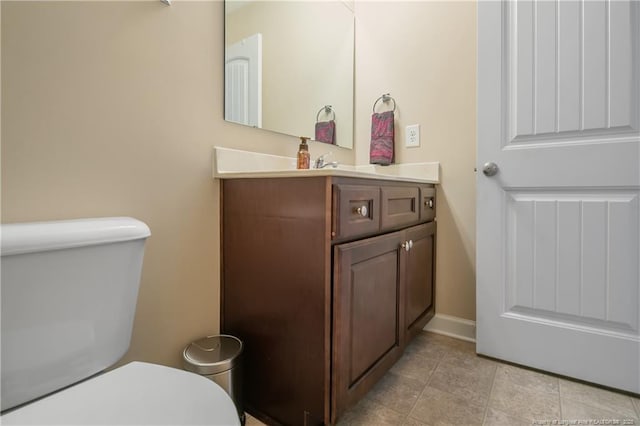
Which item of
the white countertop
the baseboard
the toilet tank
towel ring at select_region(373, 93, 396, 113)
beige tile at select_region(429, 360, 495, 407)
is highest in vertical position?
towel ring at select_region(373, 93, 396, 113)

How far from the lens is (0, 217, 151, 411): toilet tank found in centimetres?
64

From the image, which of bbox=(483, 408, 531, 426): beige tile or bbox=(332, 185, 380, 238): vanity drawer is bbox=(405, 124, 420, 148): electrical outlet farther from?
bbox=(483, 408, 531, 426): beige tile

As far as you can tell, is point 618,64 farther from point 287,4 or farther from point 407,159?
point 287,4

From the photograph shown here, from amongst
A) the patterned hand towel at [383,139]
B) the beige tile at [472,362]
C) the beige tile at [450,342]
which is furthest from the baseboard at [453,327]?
the patterned hand towel at [383,139]

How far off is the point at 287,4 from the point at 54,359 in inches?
65.4

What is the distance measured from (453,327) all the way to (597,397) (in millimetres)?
623

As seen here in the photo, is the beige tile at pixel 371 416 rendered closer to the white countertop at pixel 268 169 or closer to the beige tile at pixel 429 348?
the beige tile at pixel 429 348

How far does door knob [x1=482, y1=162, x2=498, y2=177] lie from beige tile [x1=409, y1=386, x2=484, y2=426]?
3.09 ft

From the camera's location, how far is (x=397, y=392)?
1251 millimetres

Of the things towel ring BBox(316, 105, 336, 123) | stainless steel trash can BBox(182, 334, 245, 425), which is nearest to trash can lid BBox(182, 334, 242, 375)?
stainless steel trash can BBox(182, 334, 245, 425)

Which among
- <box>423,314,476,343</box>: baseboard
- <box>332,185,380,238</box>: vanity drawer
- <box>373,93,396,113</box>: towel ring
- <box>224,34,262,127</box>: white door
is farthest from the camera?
<box>373,93,396,113</box>: towel ring

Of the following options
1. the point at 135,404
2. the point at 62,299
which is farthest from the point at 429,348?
the point at 62,299

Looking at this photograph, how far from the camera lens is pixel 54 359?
698 mm

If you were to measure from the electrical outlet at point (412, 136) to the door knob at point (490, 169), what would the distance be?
450 mm
